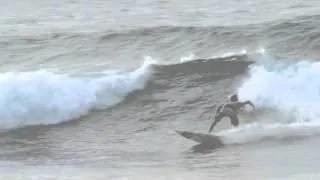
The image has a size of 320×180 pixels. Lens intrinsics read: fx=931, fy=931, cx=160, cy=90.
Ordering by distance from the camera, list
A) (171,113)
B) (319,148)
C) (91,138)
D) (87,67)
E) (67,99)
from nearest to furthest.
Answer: (319,148), (91,138), (171,113), (67,99), (87,67)

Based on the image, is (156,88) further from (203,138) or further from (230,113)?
(203,138)

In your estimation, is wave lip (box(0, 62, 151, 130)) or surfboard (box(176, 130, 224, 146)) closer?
→ surfboard (box(176, 130, 224, 146))

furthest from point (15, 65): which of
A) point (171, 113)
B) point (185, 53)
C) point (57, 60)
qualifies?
point (171, 113)

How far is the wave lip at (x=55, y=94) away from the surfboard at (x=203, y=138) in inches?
118

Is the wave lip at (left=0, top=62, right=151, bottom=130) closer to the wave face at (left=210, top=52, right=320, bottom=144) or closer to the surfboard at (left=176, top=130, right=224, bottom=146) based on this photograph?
the wave face at (left=210, top=52, right=320, bottom=144)

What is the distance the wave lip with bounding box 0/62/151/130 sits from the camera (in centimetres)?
1355

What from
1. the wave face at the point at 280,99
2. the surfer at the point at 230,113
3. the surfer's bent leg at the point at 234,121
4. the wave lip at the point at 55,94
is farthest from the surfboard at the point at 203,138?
the wave lip at the point at 55,94

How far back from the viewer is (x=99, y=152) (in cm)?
1057

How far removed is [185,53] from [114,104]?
3.21 metres

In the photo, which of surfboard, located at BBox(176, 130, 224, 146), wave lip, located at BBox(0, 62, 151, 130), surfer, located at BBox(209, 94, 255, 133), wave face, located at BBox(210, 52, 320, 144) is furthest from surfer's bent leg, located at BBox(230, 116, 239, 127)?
wave lip, located at BBox(0, 62, 151, 130)

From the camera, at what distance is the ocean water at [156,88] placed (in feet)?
31.8

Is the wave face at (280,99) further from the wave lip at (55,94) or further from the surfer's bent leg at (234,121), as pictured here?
the wave lip at (55,94)

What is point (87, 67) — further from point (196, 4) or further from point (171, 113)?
point (196, 4)

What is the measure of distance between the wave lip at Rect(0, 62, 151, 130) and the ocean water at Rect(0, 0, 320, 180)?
0.02m
